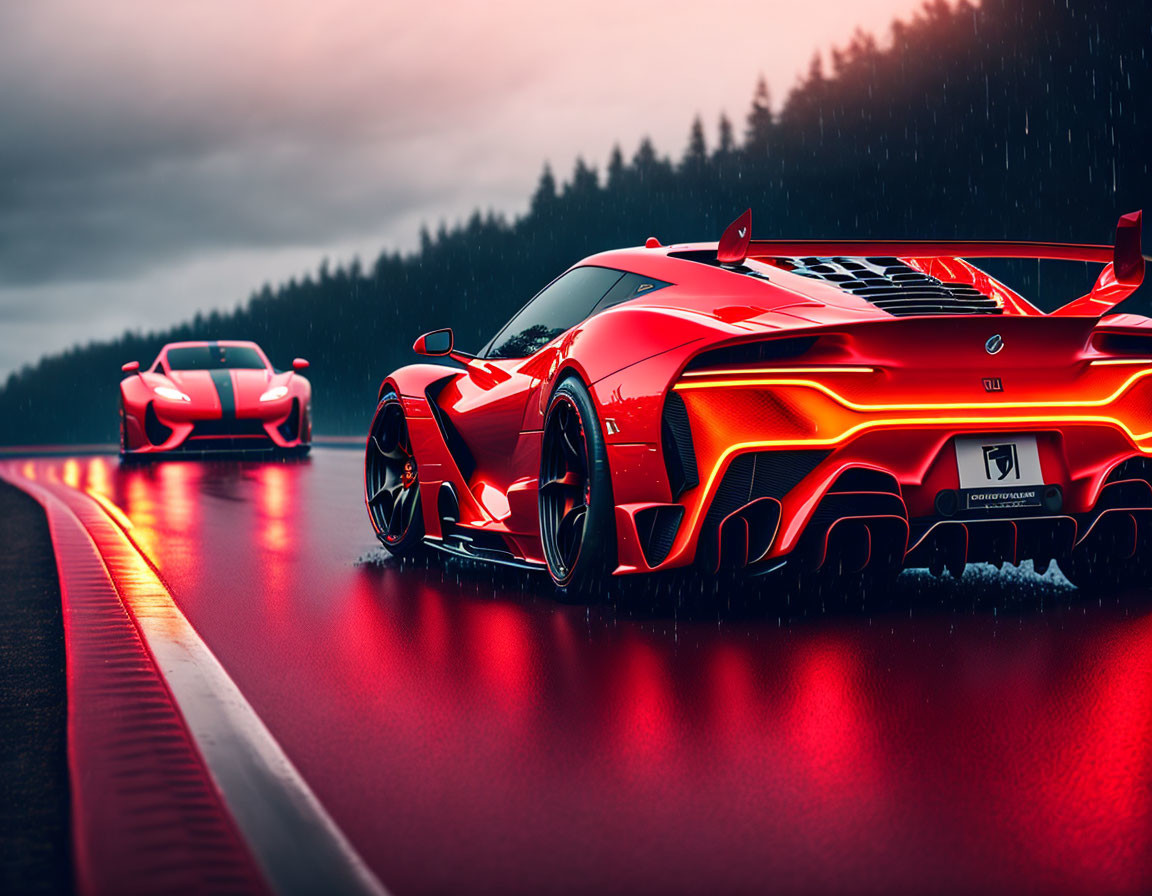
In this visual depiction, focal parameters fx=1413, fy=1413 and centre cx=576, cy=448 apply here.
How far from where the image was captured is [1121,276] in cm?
482

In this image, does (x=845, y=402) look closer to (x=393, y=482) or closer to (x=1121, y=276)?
(x=1121, y=276)

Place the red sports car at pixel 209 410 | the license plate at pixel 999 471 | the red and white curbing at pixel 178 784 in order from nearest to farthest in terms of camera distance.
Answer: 1. the red and white curbing at pixel 178 784
2. the license plate at pixel 999 471
3. the red sports car at pixel 209 410

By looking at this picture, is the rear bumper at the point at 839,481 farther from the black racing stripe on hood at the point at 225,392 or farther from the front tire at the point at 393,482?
the black racing stripe on hood at the point at 225,392

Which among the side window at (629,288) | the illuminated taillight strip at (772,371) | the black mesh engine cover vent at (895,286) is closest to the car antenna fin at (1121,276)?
the black mesh engine cover vent at (895,286)

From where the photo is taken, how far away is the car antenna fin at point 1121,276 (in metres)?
4.76

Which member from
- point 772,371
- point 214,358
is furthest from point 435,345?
point 214,358

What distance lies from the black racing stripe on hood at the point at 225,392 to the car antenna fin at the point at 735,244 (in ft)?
39.6

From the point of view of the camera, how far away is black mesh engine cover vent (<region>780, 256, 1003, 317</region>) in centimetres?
460

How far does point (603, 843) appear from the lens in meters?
2.49

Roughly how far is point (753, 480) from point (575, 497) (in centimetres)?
88

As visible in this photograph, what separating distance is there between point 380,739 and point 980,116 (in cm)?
2636

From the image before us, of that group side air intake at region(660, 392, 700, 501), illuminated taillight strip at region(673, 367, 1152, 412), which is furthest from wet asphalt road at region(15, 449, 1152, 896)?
illuminated taillight strip at region(673, 367, 1152, 412)

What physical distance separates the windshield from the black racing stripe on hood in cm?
51

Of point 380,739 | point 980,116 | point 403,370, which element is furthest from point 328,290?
point 380,739
